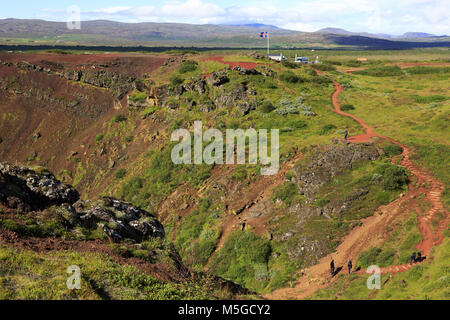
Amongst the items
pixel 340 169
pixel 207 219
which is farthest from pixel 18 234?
pixel 340 169

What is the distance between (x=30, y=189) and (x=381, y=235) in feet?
77.0

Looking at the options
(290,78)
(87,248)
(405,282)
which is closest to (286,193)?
(405,282)

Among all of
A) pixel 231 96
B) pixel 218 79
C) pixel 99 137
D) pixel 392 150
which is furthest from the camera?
pixel 99 137

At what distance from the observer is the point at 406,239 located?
20922mm

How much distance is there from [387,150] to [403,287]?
17545 mm

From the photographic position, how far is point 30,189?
18000mm

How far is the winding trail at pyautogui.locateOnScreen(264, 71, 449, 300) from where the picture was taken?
20.1 meters

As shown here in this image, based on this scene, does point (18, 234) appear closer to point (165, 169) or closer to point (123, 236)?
point (123, 236)

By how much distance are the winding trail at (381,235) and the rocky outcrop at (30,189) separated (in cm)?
1515

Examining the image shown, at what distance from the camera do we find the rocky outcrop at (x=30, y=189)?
53.3 ft

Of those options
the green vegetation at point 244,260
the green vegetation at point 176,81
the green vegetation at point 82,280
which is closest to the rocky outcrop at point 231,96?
the green vegetation at point 176,81

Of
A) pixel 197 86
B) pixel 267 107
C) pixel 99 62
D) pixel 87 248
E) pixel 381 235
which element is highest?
pixel 99 62

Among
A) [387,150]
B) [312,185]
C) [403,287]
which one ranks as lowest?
[403,287]

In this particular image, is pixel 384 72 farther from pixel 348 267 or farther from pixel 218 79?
pixel 348 267
